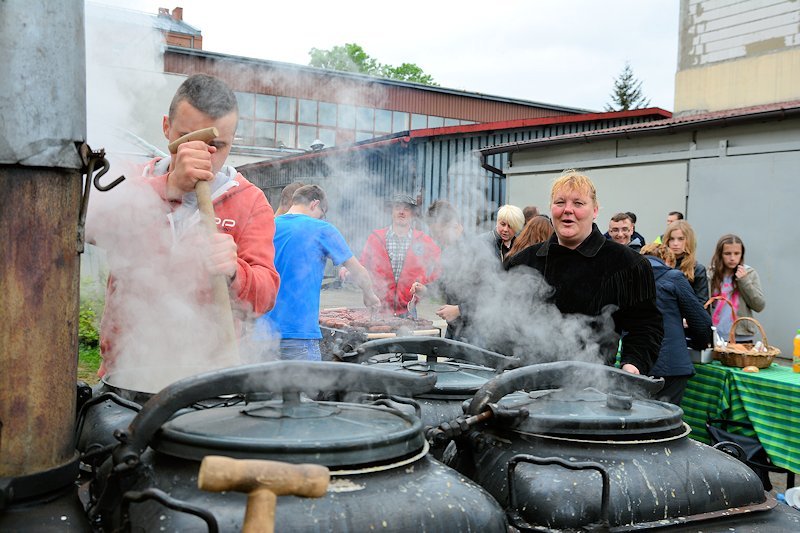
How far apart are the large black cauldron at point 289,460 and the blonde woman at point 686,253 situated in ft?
17.2

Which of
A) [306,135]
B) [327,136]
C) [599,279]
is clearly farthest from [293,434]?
[327,136]

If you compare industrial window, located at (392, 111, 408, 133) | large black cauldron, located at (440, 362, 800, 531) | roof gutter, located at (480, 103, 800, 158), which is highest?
industrial window, located at (392, 111, 408, 133)

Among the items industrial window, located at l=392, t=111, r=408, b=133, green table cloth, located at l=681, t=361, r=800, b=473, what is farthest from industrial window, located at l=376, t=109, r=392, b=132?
green table cloth, located at l=681, t=361, r=800, b=473

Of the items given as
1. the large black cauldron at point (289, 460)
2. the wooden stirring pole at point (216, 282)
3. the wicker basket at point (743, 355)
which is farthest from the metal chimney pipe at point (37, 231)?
the wicker basket at point (743, 355)

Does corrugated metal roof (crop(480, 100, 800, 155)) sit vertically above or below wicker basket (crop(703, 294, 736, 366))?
above

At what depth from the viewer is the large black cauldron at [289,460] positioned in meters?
1.35

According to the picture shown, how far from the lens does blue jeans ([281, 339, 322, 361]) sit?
4.13 metres

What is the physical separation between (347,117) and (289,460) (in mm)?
5585

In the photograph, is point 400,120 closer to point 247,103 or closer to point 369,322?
point 247,103

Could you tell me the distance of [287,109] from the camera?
6070 mm

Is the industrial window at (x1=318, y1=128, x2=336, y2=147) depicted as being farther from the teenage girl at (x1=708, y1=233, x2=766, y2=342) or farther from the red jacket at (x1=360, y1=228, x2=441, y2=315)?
the teenage girl at (x1=708, y1=233, x2=766, y2=342)

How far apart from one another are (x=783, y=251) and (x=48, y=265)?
10.9 metres

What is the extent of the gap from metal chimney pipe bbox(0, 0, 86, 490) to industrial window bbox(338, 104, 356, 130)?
4.75 metres

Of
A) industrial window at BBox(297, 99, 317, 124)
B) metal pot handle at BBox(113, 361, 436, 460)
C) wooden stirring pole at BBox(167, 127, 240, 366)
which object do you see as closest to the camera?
metal pot handle at BBox(113, 361, 436, 460)
